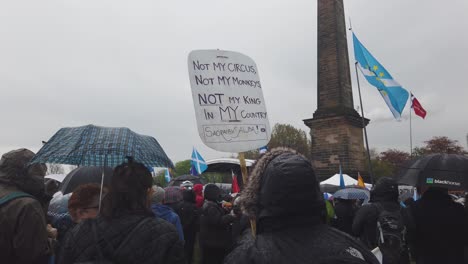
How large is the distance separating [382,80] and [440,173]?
7.16 meters

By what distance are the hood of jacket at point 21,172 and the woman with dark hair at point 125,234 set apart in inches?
41.7

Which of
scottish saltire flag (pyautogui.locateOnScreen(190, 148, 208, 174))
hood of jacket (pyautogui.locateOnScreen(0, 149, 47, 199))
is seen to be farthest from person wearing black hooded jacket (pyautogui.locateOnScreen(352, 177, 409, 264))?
scottish saltire flag (pyautogui.locateOnScreen(190, 148, 208, 174))

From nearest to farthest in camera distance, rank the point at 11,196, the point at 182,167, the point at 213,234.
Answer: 1. the point at 11,196
2. the point at 213,234
3. the point at 182,167

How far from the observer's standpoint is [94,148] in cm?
301

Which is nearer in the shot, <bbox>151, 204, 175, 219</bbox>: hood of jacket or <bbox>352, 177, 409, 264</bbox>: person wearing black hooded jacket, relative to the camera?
<bbox>151, 204, 175, 219</bbox>: hood of jacket

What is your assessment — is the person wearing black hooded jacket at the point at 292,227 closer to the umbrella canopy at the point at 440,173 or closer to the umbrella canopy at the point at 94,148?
the umbrella canopy at the point at 94,148

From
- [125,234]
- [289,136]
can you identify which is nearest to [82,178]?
[125,234]

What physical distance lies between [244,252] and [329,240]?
353 mm

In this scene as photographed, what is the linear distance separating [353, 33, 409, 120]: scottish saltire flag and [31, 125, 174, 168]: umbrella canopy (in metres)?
8.28

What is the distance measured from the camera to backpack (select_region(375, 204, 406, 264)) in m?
3.96

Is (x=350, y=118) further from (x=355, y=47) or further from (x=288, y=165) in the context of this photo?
(x=288, y=165)

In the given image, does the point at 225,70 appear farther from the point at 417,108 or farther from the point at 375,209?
the point at 417,108

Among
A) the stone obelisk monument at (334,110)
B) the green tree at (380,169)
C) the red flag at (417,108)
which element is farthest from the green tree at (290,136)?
the red flag at (417,108)

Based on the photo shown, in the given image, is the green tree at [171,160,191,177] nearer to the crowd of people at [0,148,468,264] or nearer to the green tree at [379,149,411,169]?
the green tree at [379,149,411,169]
